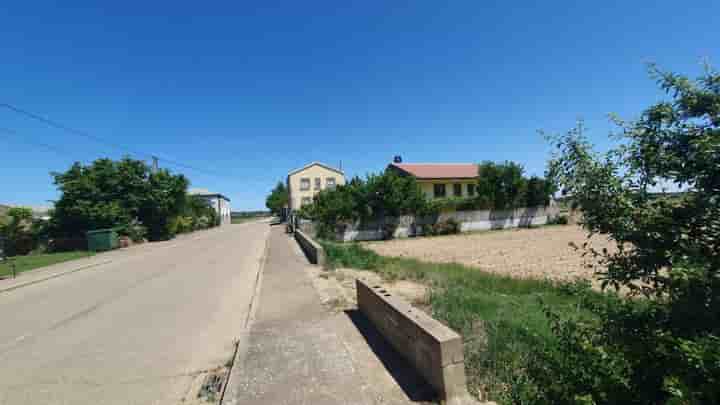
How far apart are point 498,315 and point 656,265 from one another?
8.05ft

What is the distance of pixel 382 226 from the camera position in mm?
20312

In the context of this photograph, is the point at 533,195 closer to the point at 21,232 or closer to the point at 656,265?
the point at 656,265

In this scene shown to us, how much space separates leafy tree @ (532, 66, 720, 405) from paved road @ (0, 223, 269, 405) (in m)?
4.02

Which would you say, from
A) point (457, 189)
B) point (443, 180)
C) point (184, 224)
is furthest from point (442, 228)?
point (184, 224)

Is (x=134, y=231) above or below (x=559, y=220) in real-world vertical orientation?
above

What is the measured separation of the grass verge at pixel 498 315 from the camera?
9.29 feet

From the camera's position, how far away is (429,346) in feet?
9.43

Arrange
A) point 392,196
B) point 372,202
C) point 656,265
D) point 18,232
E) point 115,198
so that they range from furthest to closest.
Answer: point 115,198
point 372,202
point 392,196
point 18,232
point 656,265

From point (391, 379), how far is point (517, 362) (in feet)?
4.51

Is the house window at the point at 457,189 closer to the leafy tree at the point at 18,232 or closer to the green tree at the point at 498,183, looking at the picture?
the green tree at the point at 498,183

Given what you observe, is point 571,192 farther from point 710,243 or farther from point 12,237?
point 12,237

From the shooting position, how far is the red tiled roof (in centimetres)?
2834

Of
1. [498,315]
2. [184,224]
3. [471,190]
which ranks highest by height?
[471,190]

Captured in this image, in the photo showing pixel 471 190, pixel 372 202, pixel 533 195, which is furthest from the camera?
pixel 471 190
